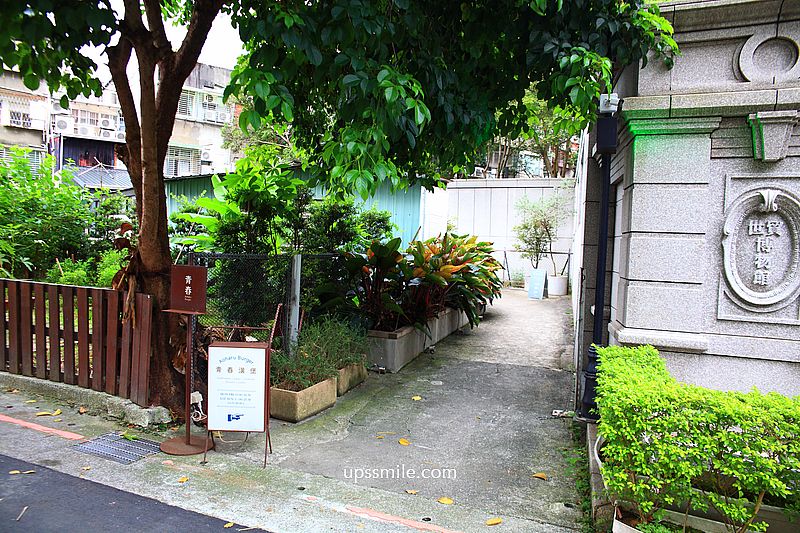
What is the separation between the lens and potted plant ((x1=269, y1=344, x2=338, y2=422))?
6223 millimetres

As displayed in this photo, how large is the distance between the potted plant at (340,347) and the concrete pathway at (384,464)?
190 mm

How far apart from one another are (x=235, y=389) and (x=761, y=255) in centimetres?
478

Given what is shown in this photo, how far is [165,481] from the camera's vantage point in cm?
467

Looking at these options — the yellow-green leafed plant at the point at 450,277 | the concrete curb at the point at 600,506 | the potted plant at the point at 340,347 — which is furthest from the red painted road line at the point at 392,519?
the yellow-green leafed plant at the point at 450,277

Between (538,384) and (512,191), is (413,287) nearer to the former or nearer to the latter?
(538,384)

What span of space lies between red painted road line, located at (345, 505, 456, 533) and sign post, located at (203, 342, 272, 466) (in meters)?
1.25

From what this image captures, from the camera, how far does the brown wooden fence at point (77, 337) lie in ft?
19.9

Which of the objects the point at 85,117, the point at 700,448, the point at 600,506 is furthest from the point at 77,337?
the point at 85,117

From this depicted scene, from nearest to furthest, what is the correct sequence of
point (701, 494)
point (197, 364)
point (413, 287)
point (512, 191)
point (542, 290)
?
point (701, 494), point (197, 364), point (413, 287), point (542, 290), point (512, 191)

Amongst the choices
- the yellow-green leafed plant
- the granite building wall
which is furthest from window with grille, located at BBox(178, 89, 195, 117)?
the granite building wall

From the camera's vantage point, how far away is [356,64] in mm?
4648

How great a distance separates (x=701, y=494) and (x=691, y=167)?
274 centimetres

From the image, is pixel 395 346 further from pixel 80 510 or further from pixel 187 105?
pixel 187 105

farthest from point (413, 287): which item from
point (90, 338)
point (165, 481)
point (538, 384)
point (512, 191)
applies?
point (512, 191)
